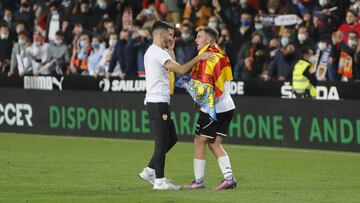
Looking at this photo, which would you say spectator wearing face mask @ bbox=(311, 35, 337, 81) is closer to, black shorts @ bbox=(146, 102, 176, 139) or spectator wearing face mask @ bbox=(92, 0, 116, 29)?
spectator wearing face mask @ bbox=(92, 0, 116, 29)

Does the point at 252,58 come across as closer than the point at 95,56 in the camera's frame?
Yes

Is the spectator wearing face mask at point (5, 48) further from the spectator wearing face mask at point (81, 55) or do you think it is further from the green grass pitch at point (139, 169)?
the green grass pitch at point (139, 169)

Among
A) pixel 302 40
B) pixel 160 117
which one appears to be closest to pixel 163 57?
pixel 160 117

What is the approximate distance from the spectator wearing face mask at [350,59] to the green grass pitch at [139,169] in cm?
294

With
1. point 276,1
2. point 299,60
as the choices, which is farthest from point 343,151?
point 276,1

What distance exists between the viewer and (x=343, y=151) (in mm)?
20609

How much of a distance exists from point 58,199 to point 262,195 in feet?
7.95

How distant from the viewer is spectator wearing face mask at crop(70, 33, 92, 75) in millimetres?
27469

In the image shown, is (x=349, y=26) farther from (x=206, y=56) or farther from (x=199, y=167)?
(x=206, y=56)

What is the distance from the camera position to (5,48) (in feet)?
95.6

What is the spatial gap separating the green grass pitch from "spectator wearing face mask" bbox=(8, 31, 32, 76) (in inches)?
205

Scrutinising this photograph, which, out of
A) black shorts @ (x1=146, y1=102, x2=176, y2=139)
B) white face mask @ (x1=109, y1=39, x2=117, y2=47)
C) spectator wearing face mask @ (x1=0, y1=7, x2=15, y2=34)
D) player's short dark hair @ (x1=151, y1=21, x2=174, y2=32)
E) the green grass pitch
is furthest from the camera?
spectator wearing face mask @ (x1=0, y1=7, x2=15, y2=34)

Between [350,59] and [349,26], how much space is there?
1.01 meters

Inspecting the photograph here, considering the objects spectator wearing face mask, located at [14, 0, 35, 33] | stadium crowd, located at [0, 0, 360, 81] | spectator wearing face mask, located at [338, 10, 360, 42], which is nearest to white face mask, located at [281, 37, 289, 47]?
stadium crowd, located at [0, 0, 360, 81]
